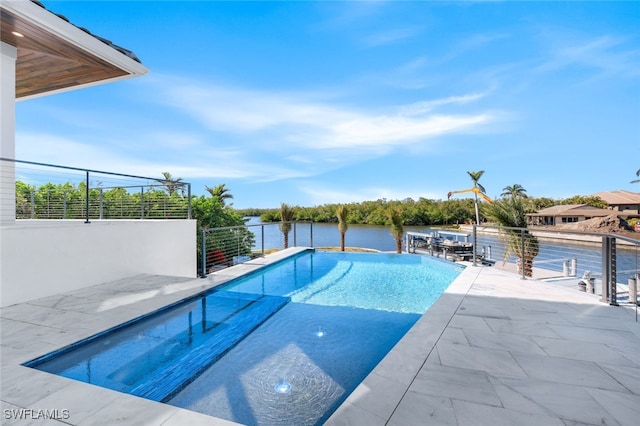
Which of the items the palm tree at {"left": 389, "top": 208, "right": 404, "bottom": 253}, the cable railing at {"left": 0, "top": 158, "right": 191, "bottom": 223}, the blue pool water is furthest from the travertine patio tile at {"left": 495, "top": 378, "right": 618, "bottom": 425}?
the palm tree at {"left": 389, "top": 208, "right": 404, "bottom": 253}

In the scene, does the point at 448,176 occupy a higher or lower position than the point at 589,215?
higher

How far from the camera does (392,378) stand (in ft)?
7.23

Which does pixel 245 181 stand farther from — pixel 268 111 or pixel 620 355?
pixel 620 355

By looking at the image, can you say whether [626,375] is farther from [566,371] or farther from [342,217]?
[342,217]

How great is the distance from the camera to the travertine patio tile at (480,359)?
7.60 ft

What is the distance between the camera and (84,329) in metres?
3.12

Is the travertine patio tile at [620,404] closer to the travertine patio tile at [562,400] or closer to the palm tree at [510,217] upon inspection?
the travertine patio tile at [562,400]

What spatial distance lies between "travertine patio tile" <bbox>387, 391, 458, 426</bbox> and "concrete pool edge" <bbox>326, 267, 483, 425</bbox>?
1.8 inches

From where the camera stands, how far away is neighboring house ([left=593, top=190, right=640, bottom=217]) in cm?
3338

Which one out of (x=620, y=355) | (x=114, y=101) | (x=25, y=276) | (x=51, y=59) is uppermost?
(x=114, y=101)

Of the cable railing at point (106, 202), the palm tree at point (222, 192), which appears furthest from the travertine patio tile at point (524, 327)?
the palm tree at point (222, 192)

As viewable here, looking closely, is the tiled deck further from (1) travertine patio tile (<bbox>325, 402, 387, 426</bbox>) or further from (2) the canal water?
(2) the canal water

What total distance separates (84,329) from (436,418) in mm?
3420

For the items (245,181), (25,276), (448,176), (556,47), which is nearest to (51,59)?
(25,276)
